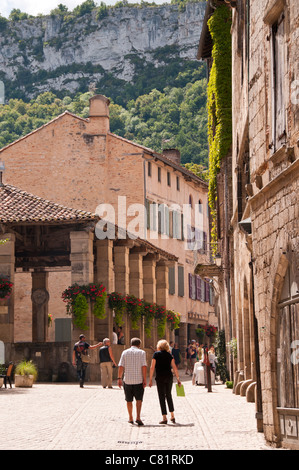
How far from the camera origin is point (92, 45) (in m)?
146

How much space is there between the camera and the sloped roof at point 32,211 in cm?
2869

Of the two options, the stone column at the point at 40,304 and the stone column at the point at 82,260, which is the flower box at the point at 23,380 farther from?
the stone column at the point at 40,304

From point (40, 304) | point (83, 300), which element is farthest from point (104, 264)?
point (40, 304)

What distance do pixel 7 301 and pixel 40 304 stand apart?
6218mm

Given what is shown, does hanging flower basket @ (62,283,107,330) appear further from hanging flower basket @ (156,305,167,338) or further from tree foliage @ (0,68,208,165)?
tree foliage @ (0,68,208,165)

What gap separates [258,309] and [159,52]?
410ft

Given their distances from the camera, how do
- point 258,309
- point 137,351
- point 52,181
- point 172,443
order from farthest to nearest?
point 52,181, point 137,351, point 258,309, point 172,443

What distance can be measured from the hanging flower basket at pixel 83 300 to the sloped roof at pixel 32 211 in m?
2.10

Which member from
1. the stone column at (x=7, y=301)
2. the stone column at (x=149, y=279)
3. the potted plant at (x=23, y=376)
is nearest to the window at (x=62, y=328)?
the stone column at (x=149, y=279)

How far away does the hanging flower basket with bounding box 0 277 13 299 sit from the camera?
27.1 meters

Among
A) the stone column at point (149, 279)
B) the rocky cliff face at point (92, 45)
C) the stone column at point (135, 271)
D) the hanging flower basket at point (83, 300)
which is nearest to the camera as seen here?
the hanging flower basket at point (83, 300)
